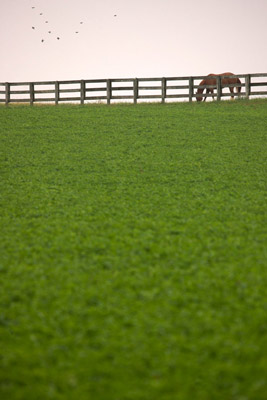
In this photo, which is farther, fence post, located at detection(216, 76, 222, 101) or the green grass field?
fence post, located at detection(216, 76, 222, 101)

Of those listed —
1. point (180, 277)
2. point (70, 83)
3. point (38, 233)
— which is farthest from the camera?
point (70, 83)

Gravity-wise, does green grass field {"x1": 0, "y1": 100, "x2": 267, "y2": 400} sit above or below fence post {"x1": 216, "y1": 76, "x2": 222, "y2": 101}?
below

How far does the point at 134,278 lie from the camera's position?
4555 millimetres

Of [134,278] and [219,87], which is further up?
[219,87]

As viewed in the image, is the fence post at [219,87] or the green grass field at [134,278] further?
the fence post at [219,87]

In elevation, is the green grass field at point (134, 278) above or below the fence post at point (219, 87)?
below

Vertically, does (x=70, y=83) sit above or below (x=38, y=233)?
above

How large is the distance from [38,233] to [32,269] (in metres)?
1.27

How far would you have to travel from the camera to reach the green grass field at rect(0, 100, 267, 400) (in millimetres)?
3027

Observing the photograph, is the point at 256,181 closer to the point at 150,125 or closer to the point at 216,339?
the point at 216,339

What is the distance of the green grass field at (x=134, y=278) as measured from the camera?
9.93ft

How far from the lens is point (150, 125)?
51.6ft

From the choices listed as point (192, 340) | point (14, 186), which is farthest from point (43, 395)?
point (14, 186)

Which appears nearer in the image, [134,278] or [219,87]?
[134,278]
